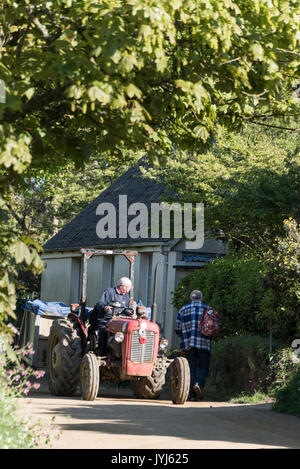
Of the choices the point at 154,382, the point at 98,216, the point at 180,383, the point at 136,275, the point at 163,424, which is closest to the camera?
the point at 163,424

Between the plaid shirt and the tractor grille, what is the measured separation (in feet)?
4.43

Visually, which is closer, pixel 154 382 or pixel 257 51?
pixel 257 51

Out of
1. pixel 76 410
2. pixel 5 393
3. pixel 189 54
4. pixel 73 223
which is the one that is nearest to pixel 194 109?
pixel 189 54

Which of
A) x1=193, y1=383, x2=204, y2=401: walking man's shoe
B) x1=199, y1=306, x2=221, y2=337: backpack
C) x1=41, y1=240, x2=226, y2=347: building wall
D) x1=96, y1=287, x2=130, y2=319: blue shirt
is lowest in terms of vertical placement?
x1=193, y1=383, x2=204, y2=401: walking man's shoe

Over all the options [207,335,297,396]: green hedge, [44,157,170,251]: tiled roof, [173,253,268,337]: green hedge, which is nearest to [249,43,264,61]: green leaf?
[207,335,297,396]: green hedge

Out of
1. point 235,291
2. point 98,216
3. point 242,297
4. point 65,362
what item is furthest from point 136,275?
point 65,362

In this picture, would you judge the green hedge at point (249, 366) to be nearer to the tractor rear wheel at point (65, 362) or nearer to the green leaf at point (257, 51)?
the tractor rear wheel at point (65, 362)

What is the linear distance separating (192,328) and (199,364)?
0.67 meters

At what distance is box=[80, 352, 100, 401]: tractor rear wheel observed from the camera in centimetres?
1427

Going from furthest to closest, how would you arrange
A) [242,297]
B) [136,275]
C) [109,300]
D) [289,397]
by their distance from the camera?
[136,275]
[242,297]
[109,300]
[289,397]

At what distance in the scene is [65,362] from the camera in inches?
618

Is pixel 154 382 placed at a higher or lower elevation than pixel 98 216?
lower

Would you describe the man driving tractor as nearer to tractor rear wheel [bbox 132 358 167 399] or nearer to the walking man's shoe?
tractor rear wheel [bbox 132 358 167 399]

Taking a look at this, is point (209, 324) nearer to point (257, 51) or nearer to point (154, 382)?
point (154, 382)
